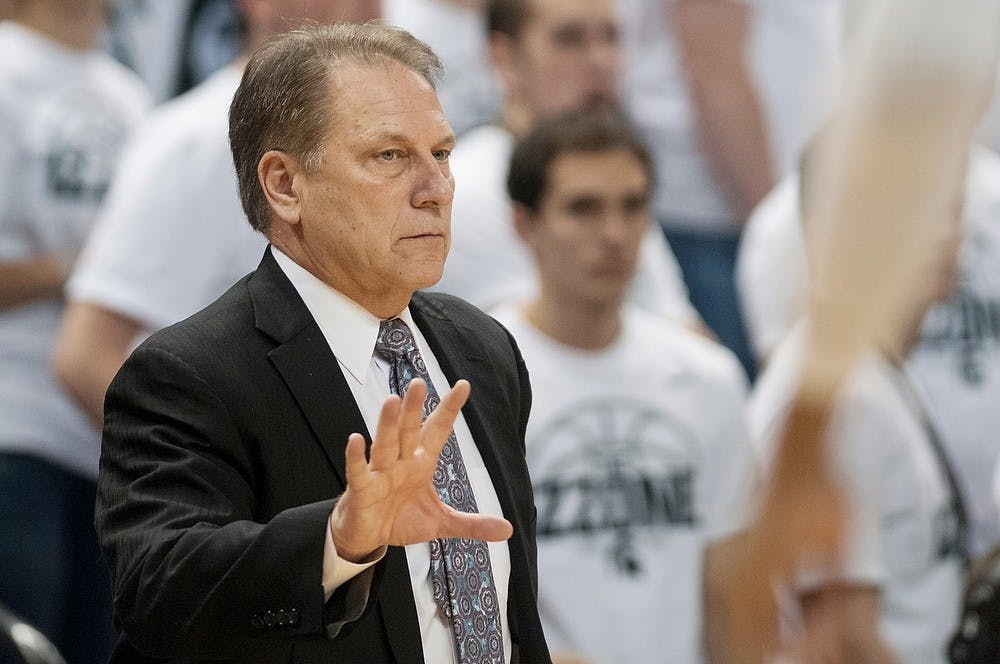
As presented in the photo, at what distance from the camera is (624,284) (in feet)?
13.9

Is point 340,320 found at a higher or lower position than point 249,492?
higher

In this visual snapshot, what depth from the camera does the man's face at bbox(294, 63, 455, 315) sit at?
2006 mm

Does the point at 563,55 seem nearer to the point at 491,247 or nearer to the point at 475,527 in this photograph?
the point at 491,247

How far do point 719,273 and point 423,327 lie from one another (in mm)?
3145

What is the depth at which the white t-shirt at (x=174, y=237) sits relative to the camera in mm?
4023

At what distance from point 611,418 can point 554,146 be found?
733mm

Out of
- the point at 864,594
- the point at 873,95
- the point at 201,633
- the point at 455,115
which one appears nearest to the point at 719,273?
the point at 455,115

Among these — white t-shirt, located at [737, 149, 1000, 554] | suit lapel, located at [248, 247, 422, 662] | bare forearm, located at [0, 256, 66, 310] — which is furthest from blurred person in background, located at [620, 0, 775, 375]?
suit lapel, located at [248, 247, 422, 662]

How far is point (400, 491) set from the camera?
5.76 ft

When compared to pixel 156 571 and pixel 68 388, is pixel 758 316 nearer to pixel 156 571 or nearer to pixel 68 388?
pixel 68 388

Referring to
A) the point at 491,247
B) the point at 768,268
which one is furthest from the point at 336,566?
the point at 768,268

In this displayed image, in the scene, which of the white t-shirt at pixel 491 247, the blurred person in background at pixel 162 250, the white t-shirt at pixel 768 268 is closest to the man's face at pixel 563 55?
the white t-shirt at pixel 491 247

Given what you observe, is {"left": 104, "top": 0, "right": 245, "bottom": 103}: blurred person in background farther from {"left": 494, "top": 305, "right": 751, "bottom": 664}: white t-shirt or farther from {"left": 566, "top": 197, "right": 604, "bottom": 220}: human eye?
{"left": 494, "top": 305, "right": 751, "bottom": 664}: white t-shirt

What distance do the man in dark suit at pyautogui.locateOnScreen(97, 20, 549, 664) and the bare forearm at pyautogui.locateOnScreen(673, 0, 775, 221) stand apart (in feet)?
10.3
